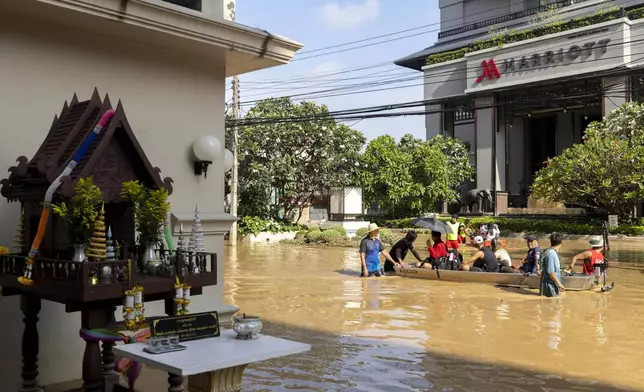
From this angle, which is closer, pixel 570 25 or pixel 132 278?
pixel 132 278

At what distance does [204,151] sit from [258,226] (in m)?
22.9

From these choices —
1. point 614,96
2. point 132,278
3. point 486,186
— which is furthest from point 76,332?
point 486,186

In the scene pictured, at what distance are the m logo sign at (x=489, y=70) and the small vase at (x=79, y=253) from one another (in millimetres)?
38491

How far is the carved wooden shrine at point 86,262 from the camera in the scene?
4488 mm

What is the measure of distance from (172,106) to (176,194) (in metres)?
1.01

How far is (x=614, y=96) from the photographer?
34.2 meters

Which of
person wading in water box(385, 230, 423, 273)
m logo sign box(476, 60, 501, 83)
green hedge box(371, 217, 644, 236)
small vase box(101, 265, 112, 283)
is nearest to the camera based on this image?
small vase box(101, 265, 112, 283)

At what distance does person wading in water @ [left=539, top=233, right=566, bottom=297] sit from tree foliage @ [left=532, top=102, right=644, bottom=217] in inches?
658

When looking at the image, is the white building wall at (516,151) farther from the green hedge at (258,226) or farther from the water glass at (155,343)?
the water glass at (155,343)

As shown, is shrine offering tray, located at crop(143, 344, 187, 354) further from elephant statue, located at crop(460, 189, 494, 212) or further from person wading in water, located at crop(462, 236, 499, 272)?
elephant statue, located at crop(460, 189, 494, 212)

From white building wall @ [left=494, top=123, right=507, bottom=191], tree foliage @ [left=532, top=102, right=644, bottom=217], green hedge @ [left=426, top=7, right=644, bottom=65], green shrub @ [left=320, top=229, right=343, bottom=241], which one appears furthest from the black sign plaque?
white building wall @ [left=494, top=123, right=507, bottom=191]

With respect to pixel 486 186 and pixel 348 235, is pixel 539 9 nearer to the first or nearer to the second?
pixel 486 186

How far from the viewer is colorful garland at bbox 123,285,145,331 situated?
4.52 meters

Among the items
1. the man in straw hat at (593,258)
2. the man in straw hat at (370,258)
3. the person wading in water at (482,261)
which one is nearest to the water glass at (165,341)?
the man in straw hat at (593,258)
